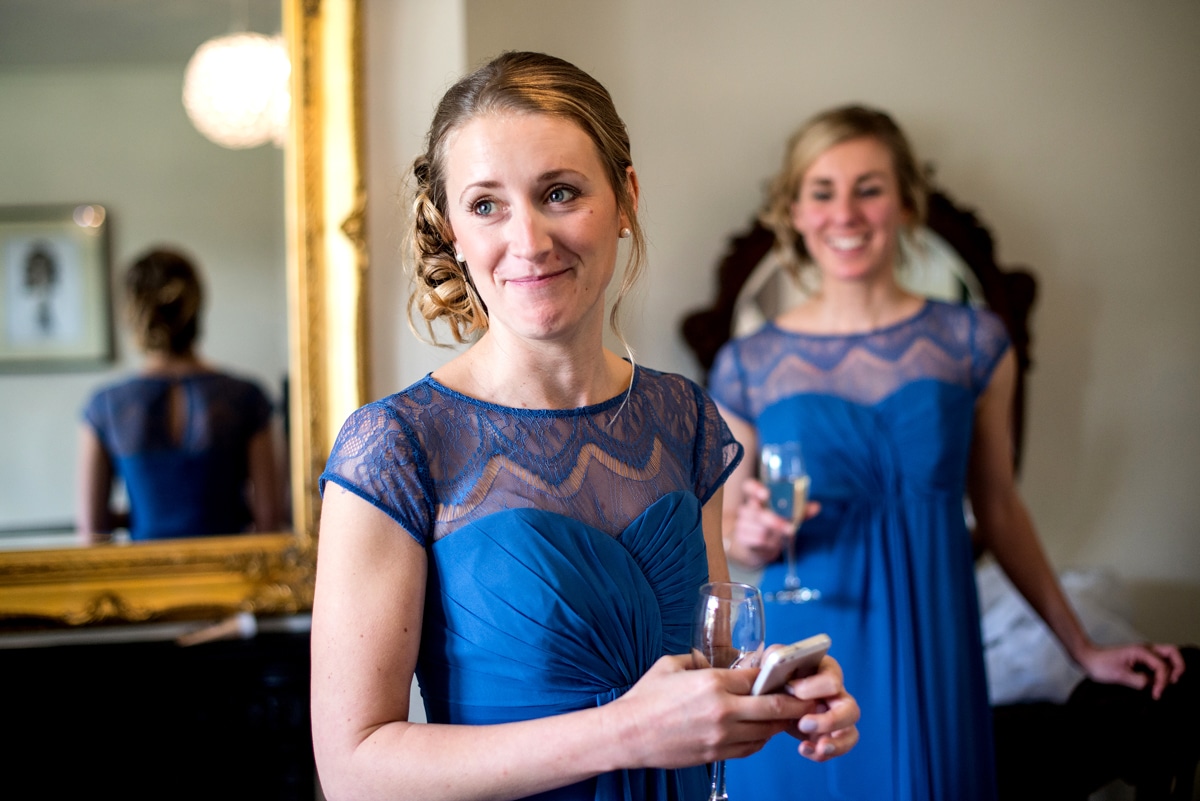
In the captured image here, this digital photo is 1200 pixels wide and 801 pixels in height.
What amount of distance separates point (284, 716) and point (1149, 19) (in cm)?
342

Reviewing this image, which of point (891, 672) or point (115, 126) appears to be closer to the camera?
point (891, 672)

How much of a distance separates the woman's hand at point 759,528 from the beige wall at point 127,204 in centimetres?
124

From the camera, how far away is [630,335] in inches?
121

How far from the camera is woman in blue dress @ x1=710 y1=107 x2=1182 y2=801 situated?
6.95 ft

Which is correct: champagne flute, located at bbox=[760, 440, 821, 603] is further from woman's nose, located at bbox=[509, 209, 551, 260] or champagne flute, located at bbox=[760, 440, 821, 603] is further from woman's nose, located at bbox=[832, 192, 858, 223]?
woman's nose, located at bbox=[509, 209, 551, 260]

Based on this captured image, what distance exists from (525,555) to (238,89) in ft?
6.11

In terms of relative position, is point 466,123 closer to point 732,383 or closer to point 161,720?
point 732,383

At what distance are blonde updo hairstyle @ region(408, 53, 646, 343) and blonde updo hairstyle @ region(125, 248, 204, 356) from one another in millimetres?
1364

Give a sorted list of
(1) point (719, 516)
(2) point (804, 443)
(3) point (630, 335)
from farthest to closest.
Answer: (3) point (630, 335) < (2) point (804, 443) < (1) point (719, 516)

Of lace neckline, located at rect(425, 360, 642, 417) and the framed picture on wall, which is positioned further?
the framed picture on wall

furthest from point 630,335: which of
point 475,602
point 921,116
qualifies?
point 475,602

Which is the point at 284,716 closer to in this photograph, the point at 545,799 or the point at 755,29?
the point at 545,799

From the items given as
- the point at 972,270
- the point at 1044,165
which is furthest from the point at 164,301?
the point at 1044,165

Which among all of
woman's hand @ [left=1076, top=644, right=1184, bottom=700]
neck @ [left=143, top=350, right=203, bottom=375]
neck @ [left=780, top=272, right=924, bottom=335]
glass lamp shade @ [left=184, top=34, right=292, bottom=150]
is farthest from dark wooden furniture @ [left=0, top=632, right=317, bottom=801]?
woman's hand @ [left=1076, top=644, right=1184, bottom=700]
